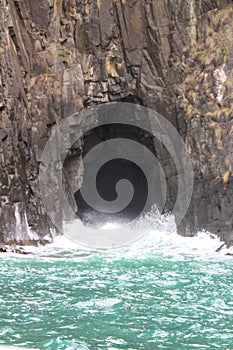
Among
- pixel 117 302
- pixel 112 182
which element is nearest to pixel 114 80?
pixel 112 182

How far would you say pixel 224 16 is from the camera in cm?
2603

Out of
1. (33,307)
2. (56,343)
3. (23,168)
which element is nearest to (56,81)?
(23,168)

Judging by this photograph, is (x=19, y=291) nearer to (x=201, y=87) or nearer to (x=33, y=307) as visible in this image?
(x=33, y=307)

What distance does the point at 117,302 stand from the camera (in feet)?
34.5

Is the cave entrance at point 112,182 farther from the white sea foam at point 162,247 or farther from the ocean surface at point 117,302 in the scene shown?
the ocean surface at point 117,302

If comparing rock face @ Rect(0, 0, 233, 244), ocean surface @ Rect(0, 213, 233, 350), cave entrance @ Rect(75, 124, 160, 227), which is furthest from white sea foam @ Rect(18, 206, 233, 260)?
cave entrance @ Rect(75, 124, 160, 227)

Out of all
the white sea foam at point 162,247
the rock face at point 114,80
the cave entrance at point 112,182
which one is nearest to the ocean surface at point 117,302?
the white sea foam at point 162,247

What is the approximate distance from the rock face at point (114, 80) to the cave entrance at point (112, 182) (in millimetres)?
3111

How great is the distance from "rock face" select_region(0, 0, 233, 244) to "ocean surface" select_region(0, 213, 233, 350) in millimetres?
6357

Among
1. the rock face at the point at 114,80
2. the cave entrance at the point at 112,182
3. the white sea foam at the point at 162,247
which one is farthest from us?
the cave entrance at the point at 112,182

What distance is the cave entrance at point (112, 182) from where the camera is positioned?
33781mm

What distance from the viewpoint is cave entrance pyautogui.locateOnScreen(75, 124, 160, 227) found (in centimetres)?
3378

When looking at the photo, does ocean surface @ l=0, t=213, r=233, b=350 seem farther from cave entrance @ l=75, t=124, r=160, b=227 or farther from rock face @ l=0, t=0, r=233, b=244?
cave entrance @ l=75, t=124, r=160, b=227

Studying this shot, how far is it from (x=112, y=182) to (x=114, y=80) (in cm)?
1103
